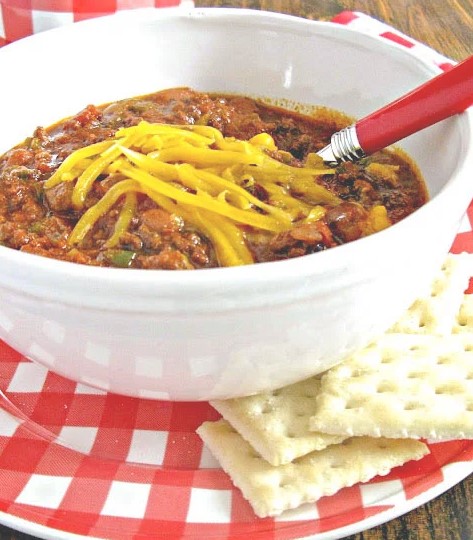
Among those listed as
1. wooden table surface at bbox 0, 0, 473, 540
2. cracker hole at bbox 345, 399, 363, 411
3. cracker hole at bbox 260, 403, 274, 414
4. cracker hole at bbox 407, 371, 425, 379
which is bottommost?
wooden table surface at bbox 0, 0, 473, 540

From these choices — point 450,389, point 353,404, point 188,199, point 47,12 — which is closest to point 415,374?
point 450,389

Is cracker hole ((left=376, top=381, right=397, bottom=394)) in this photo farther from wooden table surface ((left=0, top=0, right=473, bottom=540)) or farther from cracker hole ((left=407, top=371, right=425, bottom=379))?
wooden table surface ((left=0, top=0, right=473, bottom=540))

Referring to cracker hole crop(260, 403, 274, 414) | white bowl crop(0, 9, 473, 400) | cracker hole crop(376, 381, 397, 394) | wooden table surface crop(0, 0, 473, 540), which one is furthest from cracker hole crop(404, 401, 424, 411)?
wooden table surface crop(0, 0, 473, 540)

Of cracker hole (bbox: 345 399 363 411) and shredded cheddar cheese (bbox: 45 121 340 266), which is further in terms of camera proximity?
shredded cheddar cheese (bbox: 45 121 340 266)

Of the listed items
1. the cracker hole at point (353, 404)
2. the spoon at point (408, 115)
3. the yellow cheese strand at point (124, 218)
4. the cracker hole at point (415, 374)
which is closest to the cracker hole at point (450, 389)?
the cracker hole at point (415, 374)

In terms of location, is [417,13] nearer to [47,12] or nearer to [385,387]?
[47,12]

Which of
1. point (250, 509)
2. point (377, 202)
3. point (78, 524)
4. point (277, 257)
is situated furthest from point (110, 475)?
point (377, 202)

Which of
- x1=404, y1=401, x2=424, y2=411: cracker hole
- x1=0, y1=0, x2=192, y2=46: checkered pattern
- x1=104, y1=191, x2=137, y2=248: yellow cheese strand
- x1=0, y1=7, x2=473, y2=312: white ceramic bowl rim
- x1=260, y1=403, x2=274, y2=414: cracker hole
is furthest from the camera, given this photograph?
x1=0, y1=0, x2=192, y2=46: checkered pattern
